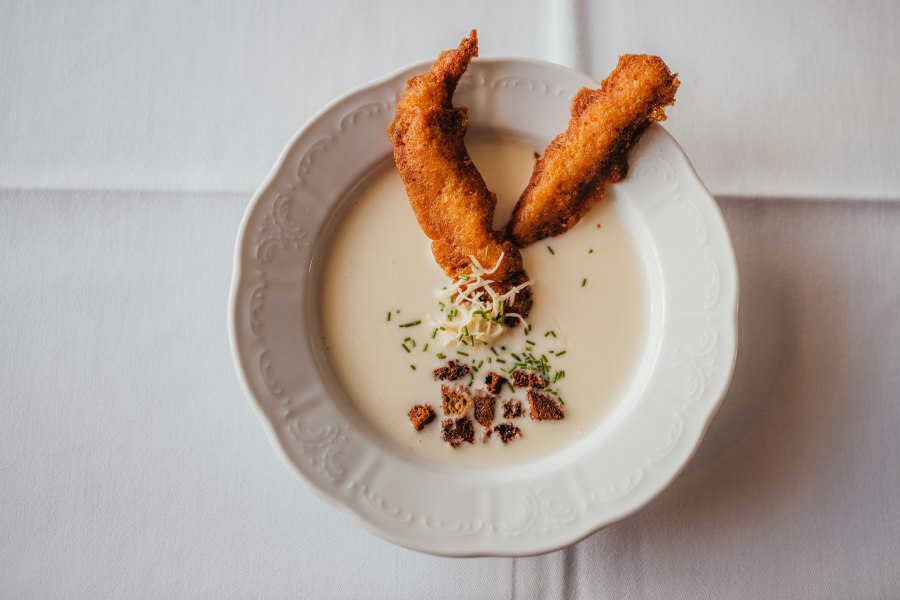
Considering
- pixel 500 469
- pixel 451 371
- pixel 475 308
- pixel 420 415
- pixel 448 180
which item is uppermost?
pixel 448 180

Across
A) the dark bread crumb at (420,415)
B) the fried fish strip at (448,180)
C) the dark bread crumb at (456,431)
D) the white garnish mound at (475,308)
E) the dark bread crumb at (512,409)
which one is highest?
the fried fish strip at (448,180)

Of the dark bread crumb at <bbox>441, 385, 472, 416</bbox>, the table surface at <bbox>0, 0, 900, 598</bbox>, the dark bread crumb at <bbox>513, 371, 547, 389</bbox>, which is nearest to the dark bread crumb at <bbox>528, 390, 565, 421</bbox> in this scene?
the dark bread crumb at <bbox>513, 371, 547, 389</bbox>

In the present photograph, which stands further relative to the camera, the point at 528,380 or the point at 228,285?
the point at 228,285

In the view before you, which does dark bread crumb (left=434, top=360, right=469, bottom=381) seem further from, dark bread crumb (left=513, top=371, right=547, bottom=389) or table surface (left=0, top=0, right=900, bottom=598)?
table surface (left=0, top=0, right=900, bottom=598)

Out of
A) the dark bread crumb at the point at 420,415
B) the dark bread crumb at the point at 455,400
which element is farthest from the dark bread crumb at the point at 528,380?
the dark bread crumb at the point at 420,415

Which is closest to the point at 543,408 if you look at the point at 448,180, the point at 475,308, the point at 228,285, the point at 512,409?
the point at 512,409

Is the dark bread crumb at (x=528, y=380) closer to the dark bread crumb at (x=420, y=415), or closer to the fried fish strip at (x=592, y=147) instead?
the dark bread crumb at (x=420, y=415)

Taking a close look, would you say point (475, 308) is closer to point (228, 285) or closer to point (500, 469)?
point (500, 469)
